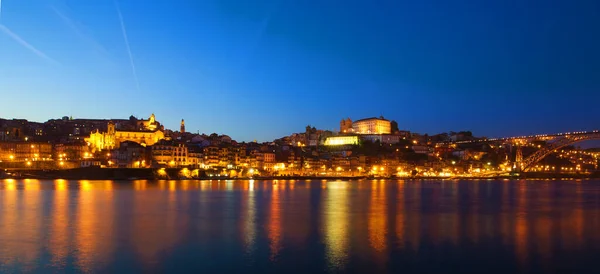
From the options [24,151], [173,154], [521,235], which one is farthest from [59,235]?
[24,151]

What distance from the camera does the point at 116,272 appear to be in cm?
1042

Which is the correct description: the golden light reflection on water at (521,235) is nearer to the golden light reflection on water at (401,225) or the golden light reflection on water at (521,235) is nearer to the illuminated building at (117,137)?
the golden light reflection on water at (401,225)

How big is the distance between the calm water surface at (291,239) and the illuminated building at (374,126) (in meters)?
79.1

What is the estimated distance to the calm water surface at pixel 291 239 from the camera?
11266 mm

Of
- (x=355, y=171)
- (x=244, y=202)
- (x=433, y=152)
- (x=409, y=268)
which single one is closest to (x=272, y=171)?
(x=355, y=171)

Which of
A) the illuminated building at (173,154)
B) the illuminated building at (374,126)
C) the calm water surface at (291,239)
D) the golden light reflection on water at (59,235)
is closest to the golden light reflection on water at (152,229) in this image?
the calm water surface at (291,239)

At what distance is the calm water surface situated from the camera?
11.3 m

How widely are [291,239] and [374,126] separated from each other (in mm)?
90350

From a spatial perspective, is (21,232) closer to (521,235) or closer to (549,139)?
(521,235)

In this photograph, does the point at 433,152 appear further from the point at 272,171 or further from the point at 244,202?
the point at 244,202

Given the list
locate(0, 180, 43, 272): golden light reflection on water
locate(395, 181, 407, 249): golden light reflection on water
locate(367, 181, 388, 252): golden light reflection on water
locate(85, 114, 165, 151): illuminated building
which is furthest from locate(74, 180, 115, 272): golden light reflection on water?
locate(85, 114, 165, 151): illuminated building

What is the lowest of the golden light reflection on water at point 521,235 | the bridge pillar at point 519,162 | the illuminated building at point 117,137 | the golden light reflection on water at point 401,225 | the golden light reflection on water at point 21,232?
the golden light reflection on water at point 521,235

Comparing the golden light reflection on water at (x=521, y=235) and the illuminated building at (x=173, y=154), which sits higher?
the illuminated building at (x=173, y=154)

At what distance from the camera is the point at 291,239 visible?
14.6 metres
